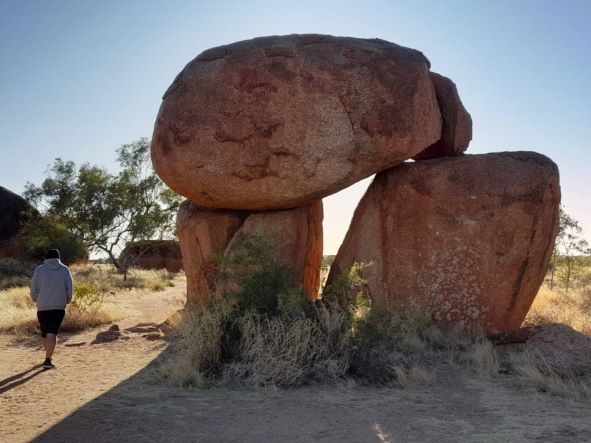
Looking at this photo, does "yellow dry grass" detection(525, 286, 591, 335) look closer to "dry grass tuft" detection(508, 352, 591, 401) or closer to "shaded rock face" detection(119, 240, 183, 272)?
"dry grass tuft" detection(508, 352, 591, 401)

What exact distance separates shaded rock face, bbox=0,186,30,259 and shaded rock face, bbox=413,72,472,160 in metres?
17.3

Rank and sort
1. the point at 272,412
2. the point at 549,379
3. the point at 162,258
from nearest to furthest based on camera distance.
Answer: the point at 272,412
the point at 549,379
the point at 162,258

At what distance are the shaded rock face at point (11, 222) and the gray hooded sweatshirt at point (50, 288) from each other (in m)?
16.4

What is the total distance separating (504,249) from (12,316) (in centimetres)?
811

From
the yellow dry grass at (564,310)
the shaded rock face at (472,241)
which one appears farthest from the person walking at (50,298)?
the yellow dry grass at (564,310)

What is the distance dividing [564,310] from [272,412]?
8.81 meters

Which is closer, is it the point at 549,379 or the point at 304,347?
the point at 549,379

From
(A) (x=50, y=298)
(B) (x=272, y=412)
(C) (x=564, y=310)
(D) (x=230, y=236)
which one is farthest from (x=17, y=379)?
(C) (x=564, y=310)

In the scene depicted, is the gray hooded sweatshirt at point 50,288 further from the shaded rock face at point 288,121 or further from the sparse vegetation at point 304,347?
the shaded rock face at point 288,121

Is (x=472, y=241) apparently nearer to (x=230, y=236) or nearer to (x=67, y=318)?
(x=230, y=236)

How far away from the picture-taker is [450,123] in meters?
10.6

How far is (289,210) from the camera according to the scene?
9.74 m

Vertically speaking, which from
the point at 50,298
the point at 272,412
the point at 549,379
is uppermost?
the point at 50,298

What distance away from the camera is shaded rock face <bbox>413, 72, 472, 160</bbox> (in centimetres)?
1059
